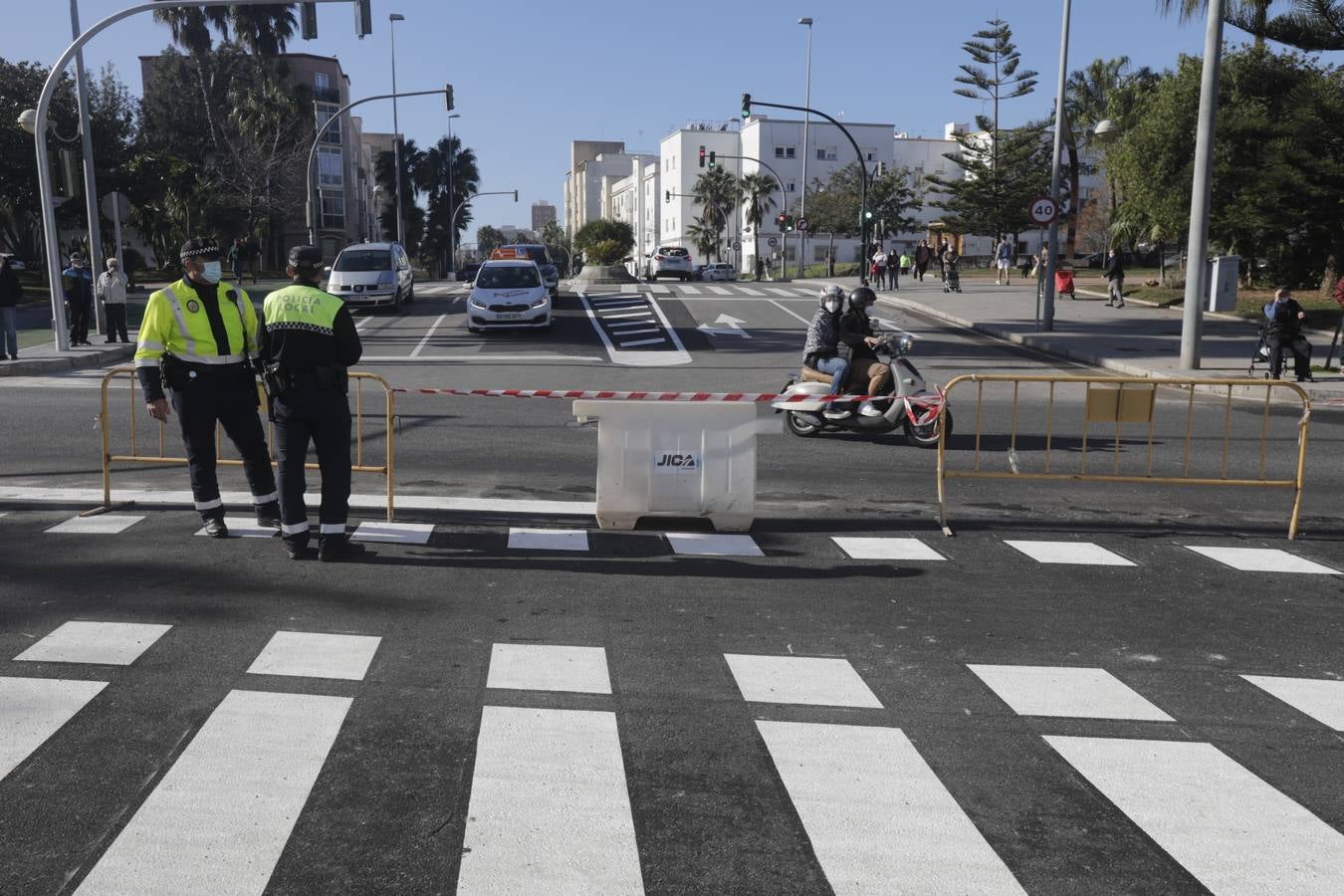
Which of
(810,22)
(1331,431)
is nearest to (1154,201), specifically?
(1331,431)

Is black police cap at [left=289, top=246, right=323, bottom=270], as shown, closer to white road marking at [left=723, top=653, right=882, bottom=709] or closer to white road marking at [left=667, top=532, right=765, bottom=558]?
white road marking at [left=667, top=532, right=765, bottom=558]

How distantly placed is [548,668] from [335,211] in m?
82.5

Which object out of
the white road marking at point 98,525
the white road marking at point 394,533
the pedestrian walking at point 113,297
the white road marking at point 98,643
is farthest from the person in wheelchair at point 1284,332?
the pedestrian walking at point 113,297

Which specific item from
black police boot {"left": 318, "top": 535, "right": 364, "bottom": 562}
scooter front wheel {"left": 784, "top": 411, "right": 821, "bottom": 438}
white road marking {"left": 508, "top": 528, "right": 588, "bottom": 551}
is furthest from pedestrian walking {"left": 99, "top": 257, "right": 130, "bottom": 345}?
black police boot {"left": 318, "top": 535, "right": 364, "bottom": 562}

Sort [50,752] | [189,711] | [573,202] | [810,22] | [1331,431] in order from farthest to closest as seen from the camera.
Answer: [573,202]
[810,22]
[1331,431]
[189,711]
[50,752]

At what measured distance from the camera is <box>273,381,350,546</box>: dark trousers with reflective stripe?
7.04 meters

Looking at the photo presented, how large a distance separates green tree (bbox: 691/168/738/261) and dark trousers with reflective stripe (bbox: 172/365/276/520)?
98.6 m

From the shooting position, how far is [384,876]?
3.43m

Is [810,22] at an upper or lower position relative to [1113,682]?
upper

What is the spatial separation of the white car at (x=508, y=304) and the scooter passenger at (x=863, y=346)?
14.4m

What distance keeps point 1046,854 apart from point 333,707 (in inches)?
106

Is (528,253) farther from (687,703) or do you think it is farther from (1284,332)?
(687,703)

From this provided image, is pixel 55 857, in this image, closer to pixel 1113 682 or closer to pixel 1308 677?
pixel 1113 682

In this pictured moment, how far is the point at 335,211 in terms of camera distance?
272 feet
